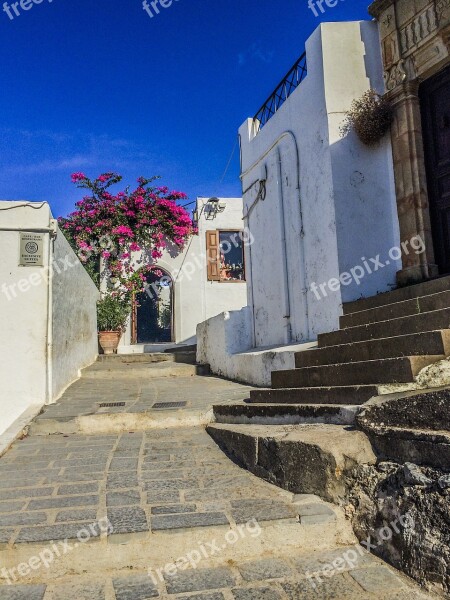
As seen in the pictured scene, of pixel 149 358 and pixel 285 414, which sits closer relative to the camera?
pixel 285 414

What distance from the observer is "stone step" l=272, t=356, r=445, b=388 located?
11.6 ft

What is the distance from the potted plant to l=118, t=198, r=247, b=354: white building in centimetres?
129

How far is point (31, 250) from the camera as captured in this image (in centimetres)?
641

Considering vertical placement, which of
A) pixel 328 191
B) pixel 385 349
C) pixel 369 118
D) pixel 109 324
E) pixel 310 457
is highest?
Answer: pixel 369 118

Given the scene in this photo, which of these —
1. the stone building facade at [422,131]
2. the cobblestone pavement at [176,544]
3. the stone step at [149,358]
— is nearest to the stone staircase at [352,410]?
the cobblestone pavement at [176,544]

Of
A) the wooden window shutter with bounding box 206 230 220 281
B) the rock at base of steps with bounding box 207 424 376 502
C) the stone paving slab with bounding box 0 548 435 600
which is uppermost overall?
the wooden window shutter with bounding box 206 230 220 281

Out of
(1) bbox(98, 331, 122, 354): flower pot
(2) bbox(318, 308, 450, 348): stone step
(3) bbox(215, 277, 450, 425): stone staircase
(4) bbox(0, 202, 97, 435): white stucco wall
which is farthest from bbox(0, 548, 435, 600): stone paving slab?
(1) bbox(98, 331, 122, 354): flower pot

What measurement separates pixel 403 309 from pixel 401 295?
Answer: 0.67m

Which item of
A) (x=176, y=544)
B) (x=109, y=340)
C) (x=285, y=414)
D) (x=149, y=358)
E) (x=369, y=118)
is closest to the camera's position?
(x=176, y=544)

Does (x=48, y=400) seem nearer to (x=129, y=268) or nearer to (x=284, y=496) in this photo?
(x=284, y=496)

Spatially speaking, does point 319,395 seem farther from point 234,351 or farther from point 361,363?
point 234,351

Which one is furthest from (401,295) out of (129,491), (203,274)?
(203,274)

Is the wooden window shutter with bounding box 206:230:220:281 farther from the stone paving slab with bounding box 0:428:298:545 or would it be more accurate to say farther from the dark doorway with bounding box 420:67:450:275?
the stone paving slab with bounding box 0:428:298:545

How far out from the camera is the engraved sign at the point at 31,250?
638cm
